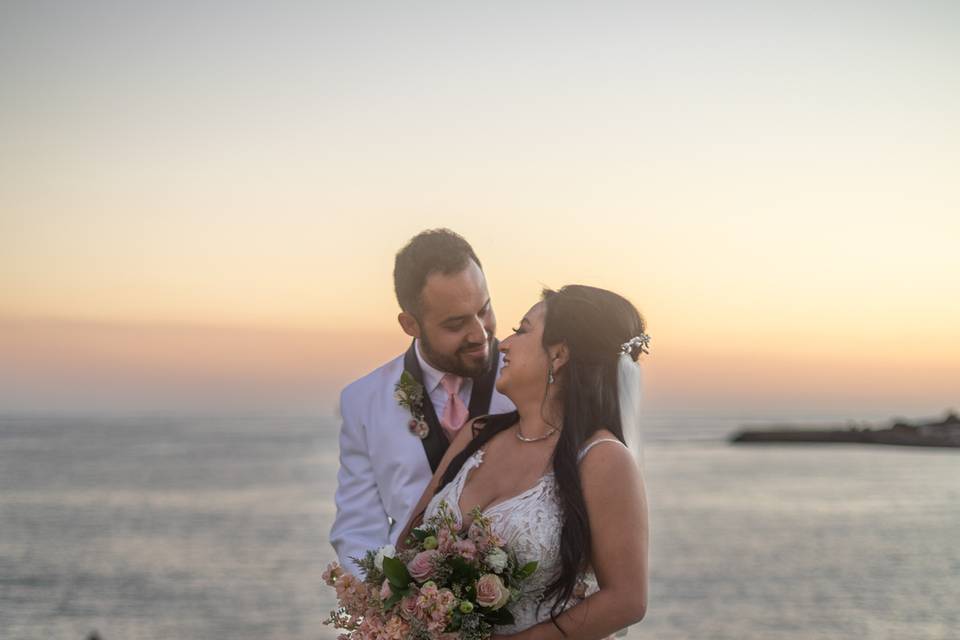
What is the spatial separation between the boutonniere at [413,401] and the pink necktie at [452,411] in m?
0.10

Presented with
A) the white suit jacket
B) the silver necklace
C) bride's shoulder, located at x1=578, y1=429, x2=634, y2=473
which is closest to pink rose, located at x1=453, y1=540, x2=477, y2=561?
bride's shoulder, located at x1=578, y1=429, x2=634, y2=473

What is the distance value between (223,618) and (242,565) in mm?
5968

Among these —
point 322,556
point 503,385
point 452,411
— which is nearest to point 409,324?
point 452,411

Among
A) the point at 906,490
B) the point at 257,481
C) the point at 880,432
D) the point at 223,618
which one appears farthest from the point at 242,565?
the point at 880,432

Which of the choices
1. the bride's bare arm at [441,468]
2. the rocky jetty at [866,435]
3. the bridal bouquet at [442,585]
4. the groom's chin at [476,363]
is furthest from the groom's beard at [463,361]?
the rocky jetty at [866,435]

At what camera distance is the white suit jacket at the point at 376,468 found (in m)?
5.16

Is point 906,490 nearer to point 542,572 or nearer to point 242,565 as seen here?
point 242,565

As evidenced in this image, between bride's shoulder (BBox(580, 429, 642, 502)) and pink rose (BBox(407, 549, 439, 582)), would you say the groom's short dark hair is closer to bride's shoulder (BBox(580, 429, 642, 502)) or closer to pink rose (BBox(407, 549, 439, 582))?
bride's shoulder (BBox(580, 429, 642, 502))

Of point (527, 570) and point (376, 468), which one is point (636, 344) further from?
point (376, 468)

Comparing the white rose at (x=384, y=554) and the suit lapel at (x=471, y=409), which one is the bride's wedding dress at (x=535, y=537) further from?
the suit lapel at (x=471, y=409)

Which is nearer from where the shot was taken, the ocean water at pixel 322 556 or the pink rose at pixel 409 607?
the pink rose at pixel 409 607

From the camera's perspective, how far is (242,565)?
28219 mm

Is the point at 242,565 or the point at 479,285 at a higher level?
the point at 479,285

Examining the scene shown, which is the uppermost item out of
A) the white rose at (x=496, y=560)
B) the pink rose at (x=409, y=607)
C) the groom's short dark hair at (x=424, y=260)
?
the groom's short dark hair at (x=424, y=260)
